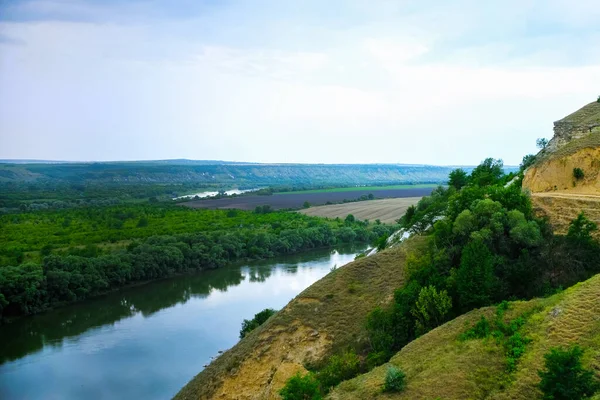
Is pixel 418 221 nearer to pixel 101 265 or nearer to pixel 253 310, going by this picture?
pixel 253 310

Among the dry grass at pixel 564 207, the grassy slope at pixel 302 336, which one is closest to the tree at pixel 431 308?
the grassy slope at pixel 302 336

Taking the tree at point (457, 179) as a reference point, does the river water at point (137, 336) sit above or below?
below

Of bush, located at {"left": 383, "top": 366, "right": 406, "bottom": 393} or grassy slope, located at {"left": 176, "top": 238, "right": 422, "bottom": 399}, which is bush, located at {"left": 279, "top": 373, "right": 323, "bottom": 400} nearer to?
bush, located at {"left": 383, "top": 366, "right": 406, "bottom": 393}

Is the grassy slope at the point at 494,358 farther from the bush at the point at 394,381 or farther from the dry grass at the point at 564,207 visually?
the dry grass at the point at 564,207

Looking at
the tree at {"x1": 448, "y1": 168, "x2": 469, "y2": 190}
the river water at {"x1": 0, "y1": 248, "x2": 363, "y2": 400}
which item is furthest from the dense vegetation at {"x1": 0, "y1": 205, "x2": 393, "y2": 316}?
the tree at {"x1": 448, "y1": 168, "x2": 469, "y2": 190}

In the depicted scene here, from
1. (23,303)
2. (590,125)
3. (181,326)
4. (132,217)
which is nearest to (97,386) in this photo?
(181,326)

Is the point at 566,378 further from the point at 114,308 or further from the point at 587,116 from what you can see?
the point at 114,308
